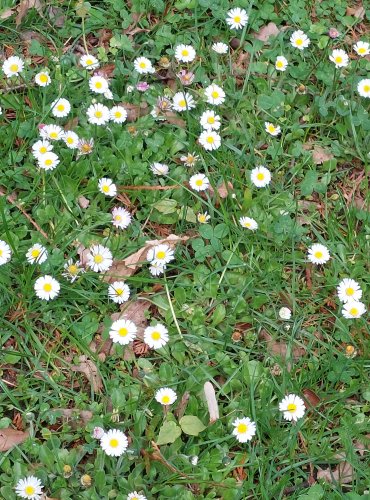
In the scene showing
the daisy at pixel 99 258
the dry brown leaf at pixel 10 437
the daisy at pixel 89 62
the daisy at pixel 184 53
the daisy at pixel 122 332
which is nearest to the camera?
the dry brown leaf at pixel 10 437

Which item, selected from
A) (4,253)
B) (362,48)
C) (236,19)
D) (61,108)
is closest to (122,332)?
(4,253)

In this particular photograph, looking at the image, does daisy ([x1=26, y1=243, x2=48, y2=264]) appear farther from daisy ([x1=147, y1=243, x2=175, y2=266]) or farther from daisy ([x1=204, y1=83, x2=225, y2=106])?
daisy ([x1=204, y1=83, x2=225, y2=106])

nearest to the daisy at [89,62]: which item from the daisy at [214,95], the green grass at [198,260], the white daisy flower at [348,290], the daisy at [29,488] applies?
Answer: the green grass at [198,260]

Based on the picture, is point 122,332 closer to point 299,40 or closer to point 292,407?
point 292,407

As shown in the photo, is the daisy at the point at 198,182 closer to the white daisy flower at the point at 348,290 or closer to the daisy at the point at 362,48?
the white daisy flower at the point at 348,290

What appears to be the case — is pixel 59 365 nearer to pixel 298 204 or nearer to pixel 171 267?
pixel 171 267

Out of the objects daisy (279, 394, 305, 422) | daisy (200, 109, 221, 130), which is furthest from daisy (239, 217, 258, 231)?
daisy (279, 394, 305, 422)
